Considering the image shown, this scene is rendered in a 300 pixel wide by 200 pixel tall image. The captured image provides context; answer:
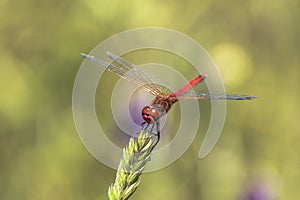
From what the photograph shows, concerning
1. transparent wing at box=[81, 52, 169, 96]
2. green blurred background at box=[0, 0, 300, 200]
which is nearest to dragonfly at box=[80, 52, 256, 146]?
transparent wing at box=[81, 52, 169, 96]

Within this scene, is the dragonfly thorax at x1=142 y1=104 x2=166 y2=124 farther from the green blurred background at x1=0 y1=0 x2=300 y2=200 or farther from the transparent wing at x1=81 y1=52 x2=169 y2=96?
the green blurred background at x1=0 y1=0 x2=300 y2=200

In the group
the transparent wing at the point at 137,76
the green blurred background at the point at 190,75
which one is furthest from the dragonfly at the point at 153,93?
the green blurred background at the point at 190,75

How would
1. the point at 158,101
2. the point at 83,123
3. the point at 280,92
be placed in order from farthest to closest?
the point at 280,92, the point at 83,123, the point at 158,101

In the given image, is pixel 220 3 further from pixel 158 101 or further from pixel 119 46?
pixel 158 101

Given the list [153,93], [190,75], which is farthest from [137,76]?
[190,75]

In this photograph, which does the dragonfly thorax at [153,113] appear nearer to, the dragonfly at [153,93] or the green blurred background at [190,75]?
the dragonfly at [153,93]

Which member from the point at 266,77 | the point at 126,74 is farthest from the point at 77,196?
the point at 126,74
